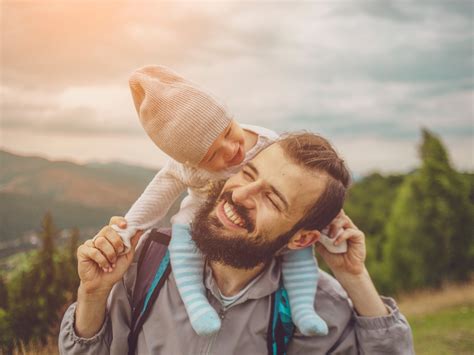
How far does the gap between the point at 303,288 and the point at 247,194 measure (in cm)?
57

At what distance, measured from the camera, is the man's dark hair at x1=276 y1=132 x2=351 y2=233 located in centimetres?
260

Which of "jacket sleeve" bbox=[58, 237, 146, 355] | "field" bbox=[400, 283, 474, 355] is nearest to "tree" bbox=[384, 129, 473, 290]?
"field" bbox=[400, 283, 474, 355]

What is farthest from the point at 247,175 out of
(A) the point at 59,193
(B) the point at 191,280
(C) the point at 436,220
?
(C) the point at 436,220

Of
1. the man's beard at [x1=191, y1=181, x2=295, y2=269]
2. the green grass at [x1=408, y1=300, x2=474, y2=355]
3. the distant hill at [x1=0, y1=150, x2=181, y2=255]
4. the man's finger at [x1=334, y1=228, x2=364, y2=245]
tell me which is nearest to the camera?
the man's beard at [x1=191, y1=181, x2=295, y2=269]

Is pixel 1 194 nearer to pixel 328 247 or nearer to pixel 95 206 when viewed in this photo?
pixel 95 206

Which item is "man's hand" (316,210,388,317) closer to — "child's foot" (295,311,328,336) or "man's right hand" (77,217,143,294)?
"child's foot" (295,311,328,336)

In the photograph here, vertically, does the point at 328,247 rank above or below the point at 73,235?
above

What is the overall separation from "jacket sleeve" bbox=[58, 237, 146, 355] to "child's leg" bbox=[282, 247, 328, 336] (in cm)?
82

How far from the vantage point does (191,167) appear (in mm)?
2547

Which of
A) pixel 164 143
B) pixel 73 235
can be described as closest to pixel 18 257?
pixel 73 235

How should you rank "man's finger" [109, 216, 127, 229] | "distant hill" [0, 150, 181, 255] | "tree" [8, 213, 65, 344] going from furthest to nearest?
"distant hill" [0, 150, 181, 255] → "tree" [8, 213, 65, 344] → "man's finger" [109, 216, 127, 229]

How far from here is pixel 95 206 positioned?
175 inches

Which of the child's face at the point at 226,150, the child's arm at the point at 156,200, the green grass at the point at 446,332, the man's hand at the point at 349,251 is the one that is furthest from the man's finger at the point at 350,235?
the green grass at the point at 446,332

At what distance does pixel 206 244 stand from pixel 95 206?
7.18ft
